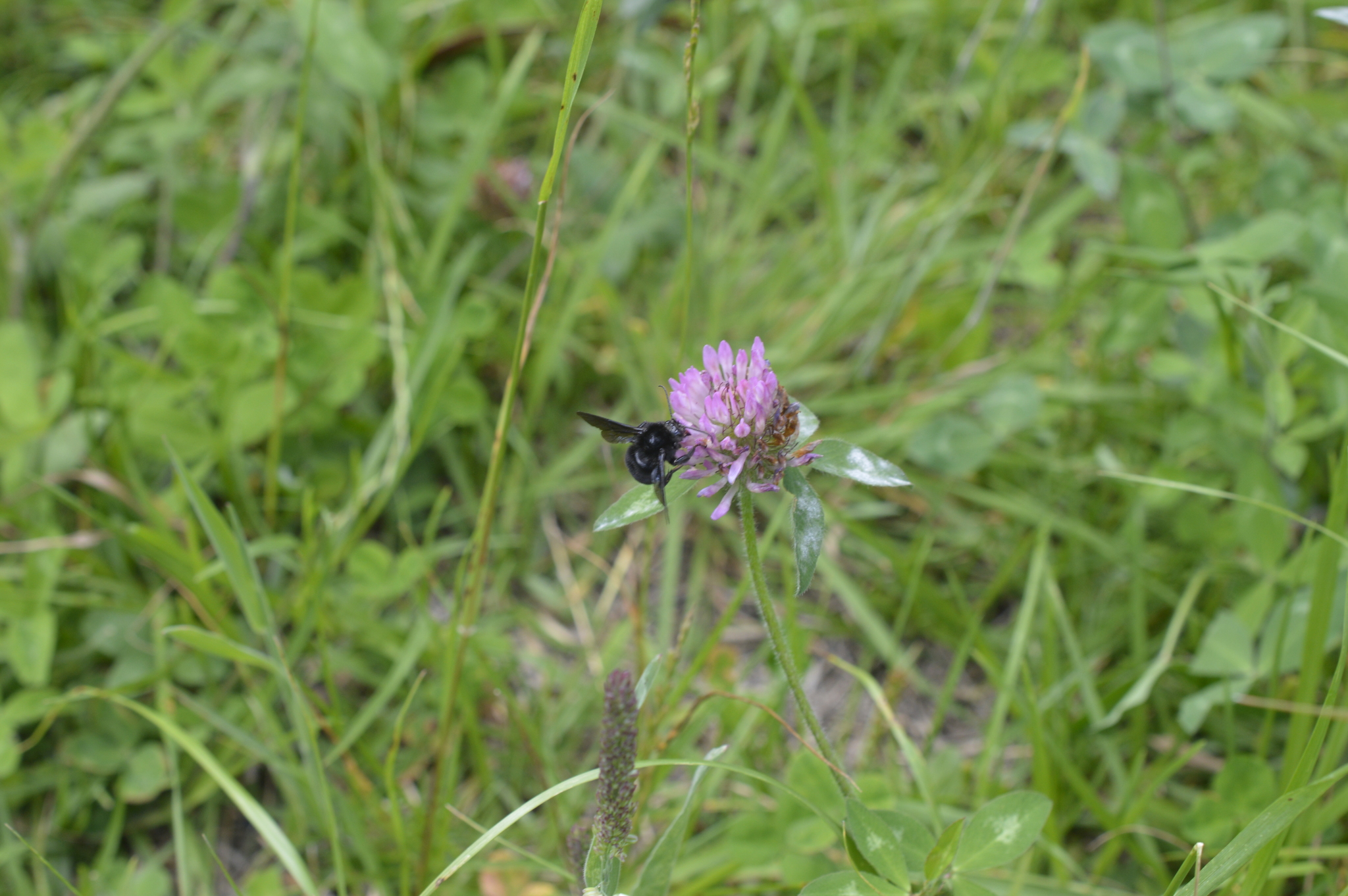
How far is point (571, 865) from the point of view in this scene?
4.64 feet

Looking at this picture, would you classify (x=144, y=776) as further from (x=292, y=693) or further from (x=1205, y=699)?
(x=1205, y=699)

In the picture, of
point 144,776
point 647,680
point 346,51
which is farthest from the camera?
point 346,51

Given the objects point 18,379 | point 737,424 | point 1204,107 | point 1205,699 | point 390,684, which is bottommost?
point 390,684

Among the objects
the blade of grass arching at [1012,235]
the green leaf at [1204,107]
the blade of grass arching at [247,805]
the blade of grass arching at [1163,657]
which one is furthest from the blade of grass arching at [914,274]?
the blade of grass arching at [247,805]

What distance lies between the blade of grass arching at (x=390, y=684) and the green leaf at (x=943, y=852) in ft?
3.60

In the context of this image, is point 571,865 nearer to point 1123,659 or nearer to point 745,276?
point 1123,659

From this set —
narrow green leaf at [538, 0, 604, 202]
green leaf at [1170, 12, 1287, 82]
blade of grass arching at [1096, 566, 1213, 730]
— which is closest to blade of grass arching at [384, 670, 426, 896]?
narrow green leaf at [538, 0, 604, 202]

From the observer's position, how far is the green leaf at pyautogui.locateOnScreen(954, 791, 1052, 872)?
130 cm

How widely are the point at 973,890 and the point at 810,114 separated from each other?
1961mm

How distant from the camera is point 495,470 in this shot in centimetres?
152

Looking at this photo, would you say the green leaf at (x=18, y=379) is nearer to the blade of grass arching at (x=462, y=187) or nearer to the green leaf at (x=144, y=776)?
→ the green leaf at (x=144, y=776)

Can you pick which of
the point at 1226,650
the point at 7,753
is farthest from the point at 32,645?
the point at 1226,650

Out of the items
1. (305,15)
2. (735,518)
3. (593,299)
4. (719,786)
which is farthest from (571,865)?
(305,15)

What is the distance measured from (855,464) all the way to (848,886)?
1.78 ft
